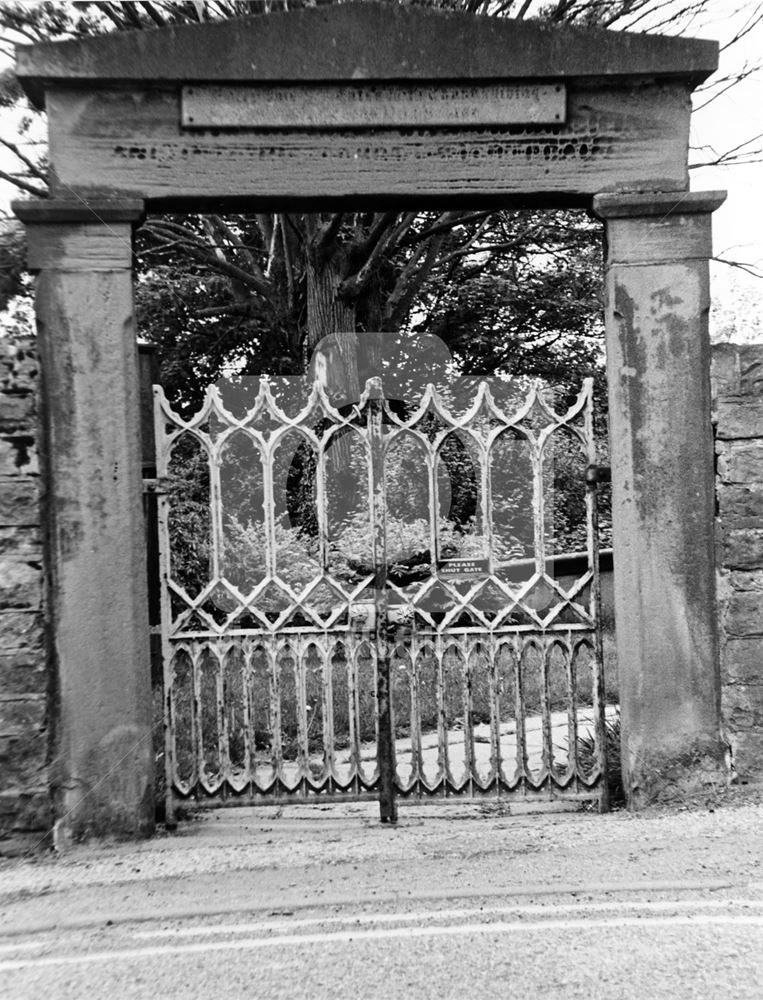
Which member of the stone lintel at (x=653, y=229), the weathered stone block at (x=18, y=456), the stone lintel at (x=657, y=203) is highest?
the stone lintel at (x=657, y=203)

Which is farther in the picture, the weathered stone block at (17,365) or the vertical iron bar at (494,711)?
the vertical iron bar at (494,711)

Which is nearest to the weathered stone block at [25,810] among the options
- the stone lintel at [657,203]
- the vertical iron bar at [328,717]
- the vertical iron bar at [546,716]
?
the vertical iron bar at [328,717]

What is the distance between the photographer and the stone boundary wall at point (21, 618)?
4062 mm

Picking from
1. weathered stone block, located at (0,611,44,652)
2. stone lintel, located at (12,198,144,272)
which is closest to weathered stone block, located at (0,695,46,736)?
weathered stone block, located at (0,611,44,652)

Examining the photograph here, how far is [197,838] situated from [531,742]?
2942mm

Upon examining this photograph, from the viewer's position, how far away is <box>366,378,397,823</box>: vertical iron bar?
14.5 feet

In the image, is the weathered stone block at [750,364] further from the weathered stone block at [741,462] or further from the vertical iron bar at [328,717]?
the vertical iron bar at [328,717]

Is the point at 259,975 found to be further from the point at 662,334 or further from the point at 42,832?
the point at 662,334

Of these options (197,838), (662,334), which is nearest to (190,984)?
(197,838)

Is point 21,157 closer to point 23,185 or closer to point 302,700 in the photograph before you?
point 23,185

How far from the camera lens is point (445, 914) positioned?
3254 millimetres

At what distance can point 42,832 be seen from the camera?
4.08 m

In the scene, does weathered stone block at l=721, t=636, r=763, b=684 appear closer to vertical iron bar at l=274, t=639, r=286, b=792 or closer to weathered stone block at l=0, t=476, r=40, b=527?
vertical iron bar at l=274, t=639, r=286, b=792

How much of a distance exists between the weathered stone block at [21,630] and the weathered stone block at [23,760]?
0.36 m
